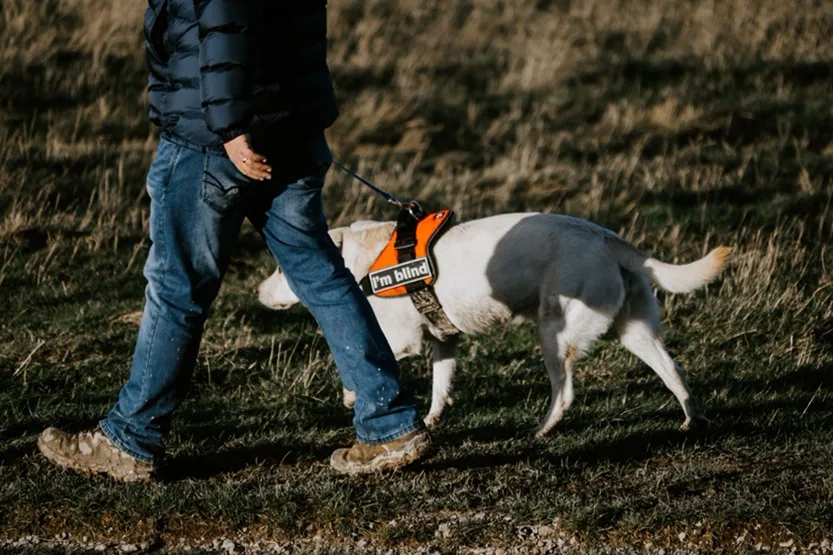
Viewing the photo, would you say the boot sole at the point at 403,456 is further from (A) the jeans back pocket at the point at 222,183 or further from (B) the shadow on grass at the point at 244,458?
(A) the jeans back pocket at the point at 222,183

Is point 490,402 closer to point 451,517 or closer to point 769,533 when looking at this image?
point 451,517

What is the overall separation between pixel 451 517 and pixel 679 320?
286 cm

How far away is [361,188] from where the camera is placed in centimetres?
866

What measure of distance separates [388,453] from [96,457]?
3.48ft

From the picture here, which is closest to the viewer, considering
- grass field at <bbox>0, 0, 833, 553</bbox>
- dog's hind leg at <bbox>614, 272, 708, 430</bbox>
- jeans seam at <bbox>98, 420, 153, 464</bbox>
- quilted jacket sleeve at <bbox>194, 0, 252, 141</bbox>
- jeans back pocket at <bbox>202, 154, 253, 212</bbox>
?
quilted jacket sleeve at <bbox>194, 0, 252, 141</bbox>

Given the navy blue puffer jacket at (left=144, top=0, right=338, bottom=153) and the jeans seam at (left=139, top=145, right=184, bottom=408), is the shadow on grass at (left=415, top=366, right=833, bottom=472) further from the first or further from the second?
the navy blue puffer jacket at (left=144, top=0, right=338, bottom=153)

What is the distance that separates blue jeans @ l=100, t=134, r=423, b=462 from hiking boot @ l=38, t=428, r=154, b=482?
0.14 feet

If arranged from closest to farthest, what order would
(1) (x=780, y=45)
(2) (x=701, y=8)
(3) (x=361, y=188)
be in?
(3) (x=361, y=188)
(1) (x=780, y=45)
(2) (x=701, y=8)

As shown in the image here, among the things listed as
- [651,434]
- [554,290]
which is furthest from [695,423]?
[554,290]

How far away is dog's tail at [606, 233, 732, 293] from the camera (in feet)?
15.0

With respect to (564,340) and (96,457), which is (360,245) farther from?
(96,457)

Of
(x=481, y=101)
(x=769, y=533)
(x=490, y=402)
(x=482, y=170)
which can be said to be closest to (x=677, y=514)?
(x=769, y=533)

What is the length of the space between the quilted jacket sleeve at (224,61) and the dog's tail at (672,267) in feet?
6.89

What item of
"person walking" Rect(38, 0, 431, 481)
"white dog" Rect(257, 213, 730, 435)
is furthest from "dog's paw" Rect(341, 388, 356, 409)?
"person walking" Rect(38, 0, 431, 481)
